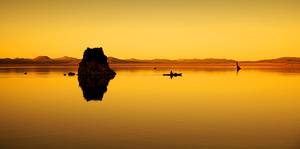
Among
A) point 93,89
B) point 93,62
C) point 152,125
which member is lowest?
point 152,125

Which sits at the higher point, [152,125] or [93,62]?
[93,62]

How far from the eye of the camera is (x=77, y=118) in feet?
138

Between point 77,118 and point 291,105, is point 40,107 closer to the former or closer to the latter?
point 77,118

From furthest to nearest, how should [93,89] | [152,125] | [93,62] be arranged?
[93,62] → [93,89] → [152,125]

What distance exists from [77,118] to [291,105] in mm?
29113

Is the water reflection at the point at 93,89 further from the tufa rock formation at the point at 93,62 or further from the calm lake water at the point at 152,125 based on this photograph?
the tufa rock formation at the point at 93,62

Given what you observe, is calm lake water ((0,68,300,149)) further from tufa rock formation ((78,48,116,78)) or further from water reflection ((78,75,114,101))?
tufa rock formation ((78,48,116,78))

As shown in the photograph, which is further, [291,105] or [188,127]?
[291,105]

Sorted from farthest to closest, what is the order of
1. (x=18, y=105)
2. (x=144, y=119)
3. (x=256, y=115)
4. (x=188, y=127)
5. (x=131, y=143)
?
(x=18, y=105) → (x=256, y=115) → (x=144, y=119) → (x=188, y=127) → (x=131, y=143)

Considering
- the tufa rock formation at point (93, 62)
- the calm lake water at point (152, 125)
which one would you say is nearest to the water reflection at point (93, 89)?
the calm lake water at point (152, 125)

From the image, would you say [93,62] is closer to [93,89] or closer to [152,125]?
[93,89]

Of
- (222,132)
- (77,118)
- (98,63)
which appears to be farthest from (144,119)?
(98,63)

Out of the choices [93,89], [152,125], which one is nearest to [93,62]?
[93,89]

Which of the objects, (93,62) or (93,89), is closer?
(93,89)
